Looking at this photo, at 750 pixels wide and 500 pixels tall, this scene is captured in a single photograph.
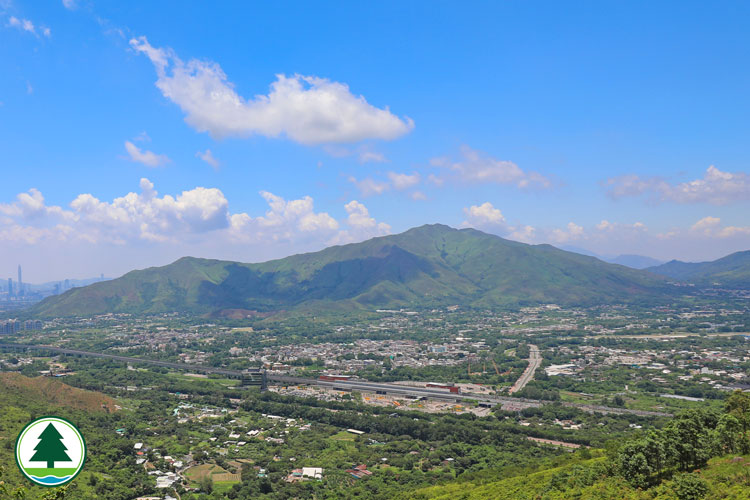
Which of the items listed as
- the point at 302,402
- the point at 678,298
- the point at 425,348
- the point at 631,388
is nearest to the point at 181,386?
the point at 302,402

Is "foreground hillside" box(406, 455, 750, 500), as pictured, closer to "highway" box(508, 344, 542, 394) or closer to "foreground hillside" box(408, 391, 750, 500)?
"foreground hillside" box(408, 391, 750, 500)

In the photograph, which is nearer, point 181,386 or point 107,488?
point 107,488

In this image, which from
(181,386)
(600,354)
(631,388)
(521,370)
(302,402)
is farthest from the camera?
(600,354)

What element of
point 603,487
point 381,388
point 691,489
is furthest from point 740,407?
point 381,388

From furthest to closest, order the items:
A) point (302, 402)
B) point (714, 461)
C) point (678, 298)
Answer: point (678, 298)
point (302, 402)
point (714, 461)

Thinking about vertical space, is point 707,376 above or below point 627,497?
below

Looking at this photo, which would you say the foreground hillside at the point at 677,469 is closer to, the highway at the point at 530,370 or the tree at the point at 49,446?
the tree at the point at 49,446

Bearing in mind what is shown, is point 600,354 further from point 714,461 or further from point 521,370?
point 714,461
